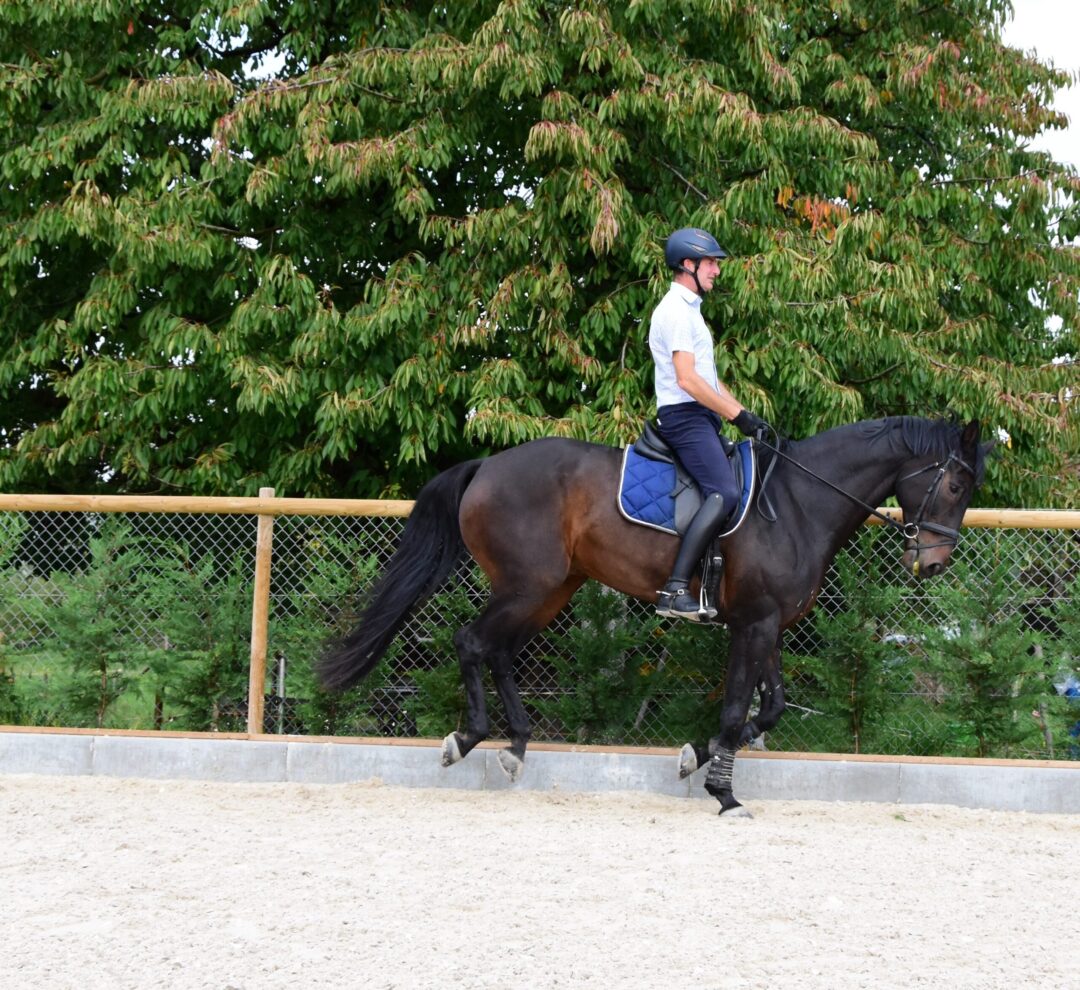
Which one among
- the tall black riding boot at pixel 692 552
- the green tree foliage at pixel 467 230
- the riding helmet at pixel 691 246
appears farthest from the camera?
the green tree foliage at pixel 467 230

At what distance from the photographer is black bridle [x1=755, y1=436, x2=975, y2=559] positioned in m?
7.64

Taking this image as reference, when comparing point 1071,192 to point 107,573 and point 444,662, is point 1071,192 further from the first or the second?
point 107,573

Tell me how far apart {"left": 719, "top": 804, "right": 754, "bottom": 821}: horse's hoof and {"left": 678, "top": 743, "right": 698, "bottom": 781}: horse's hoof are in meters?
0.34

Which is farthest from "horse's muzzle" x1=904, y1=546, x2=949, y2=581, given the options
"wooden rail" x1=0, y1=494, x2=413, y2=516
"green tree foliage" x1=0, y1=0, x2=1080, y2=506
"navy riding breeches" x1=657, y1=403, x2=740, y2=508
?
"green tree foliage" x1=0, y1=0, x2=1080, y2=506

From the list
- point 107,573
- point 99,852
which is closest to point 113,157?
point 107,573

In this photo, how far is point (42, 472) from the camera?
13.1m

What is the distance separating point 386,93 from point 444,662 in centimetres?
519

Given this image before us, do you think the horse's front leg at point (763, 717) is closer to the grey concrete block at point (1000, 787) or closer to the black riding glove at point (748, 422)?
the grey concrete block at point (1000, 787)

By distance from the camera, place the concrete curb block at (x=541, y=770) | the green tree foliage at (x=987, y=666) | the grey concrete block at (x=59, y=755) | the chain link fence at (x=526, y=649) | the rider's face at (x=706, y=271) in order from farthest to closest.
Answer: the grey concrete block at (x=59, y=755), the chain link fence at (x=526, y=649), the green tree foliage at (x=987, y=666), the concrete curb block at (x=541, y=770), the rider's face at (x=706, y=271)

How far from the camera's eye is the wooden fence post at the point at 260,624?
8.66 metres

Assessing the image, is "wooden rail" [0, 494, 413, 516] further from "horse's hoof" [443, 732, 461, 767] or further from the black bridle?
the black bridle

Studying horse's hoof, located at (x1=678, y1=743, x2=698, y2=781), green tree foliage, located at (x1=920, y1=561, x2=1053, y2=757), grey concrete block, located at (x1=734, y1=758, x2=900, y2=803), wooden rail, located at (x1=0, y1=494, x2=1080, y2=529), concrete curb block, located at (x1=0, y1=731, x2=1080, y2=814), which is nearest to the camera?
horse's hoof, located at (x1=678, y1=743, x2=698, y2=781)

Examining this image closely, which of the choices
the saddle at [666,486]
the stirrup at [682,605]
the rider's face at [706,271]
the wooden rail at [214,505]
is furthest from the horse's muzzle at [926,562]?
the wooden rail at [214,505]

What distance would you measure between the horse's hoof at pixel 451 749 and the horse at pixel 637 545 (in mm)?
12
